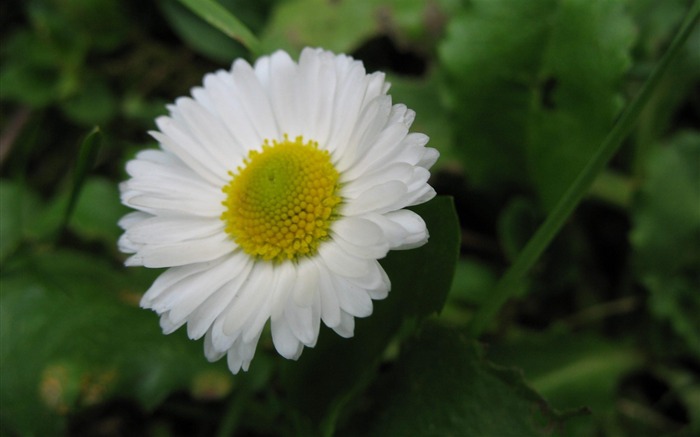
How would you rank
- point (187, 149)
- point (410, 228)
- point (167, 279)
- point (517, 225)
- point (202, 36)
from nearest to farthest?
point (410, 228) → point (167, 279) → point (187, 149) → point (517, 225) → point (202, 36)

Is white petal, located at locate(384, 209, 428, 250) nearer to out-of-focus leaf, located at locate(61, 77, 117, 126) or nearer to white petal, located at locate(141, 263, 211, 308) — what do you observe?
white petal, located at locate(141, 263, 211, 308)

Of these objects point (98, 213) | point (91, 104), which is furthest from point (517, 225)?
point (91, 104)

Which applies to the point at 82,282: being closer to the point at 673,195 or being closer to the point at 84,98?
the point at 84,98

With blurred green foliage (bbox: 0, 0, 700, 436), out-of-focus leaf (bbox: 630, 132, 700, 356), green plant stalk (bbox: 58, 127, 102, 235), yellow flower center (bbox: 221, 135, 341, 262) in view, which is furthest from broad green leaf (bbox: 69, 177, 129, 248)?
out-of-focus leaf (bbox: 630, 132, 700, 356)

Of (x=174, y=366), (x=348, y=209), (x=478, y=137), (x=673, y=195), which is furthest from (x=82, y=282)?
(x=673, y=195)

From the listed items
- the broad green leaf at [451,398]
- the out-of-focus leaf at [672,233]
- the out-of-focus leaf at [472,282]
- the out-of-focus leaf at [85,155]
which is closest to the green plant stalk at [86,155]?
the out-of-focus leaf at [85,155]

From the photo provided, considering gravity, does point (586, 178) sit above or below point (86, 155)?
above

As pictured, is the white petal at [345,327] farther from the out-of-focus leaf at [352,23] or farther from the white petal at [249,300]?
the out-of-focus leaf at [352,23]

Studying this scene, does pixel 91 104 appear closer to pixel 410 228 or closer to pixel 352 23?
pixel 352 23
